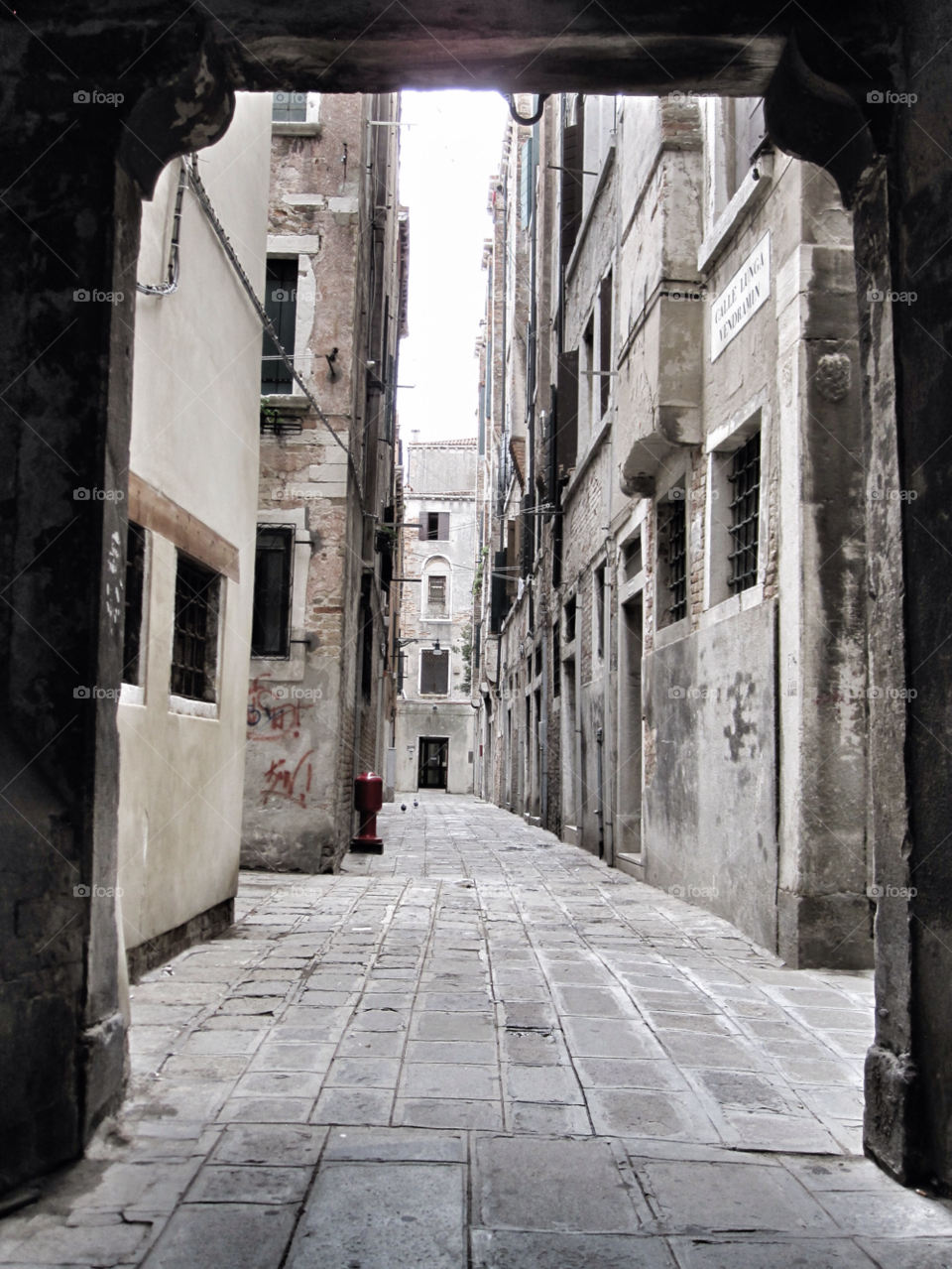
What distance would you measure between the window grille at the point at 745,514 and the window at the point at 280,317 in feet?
16.6

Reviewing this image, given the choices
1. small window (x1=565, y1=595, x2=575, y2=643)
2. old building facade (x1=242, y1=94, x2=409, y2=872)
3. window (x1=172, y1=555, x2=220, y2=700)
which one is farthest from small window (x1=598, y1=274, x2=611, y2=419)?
window (x1=172, y1=555, x2=220, y2=700)

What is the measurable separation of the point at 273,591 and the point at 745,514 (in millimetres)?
4878

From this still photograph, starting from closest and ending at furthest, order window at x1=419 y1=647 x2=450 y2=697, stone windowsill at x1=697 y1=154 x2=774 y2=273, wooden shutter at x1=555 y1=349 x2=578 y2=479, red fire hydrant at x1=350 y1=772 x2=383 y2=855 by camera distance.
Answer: stone windowsill at x1=697 y1=154 x2=774 y2=273
red fire hydrant at x1=350 y1=772 x2=383 y2=855
wooden shutter at x1=555 y1=349 x2=578 y2=479
window at x1=419 y1=647 x2=450 y2=697

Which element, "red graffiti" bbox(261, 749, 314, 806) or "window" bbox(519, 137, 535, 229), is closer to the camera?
"red graffiti" bbox(261, 749, 314, 806)

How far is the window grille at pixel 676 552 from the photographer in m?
8.65

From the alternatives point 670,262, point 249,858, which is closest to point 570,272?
point 670,262

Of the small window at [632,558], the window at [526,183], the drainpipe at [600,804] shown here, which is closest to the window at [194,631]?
the small window at [632,558]

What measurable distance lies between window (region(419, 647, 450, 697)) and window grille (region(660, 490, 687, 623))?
29383mm

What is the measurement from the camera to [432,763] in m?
38.5

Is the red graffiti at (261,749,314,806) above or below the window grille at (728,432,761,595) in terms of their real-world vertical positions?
below

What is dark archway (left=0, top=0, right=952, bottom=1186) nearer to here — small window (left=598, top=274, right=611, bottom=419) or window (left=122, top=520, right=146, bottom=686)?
window (left=122, top=520, right=146, bottom=686)

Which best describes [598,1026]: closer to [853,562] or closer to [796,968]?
[796,968]

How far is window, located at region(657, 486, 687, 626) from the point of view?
8648 mm

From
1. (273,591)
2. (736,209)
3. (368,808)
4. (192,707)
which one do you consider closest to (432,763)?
(368,808)
